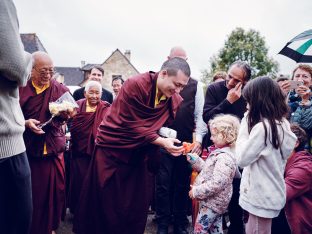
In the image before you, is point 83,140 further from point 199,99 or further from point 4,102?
point 4,102

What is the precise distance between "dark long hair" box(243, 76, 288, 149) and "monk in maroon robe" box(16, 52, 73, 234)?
1.94m

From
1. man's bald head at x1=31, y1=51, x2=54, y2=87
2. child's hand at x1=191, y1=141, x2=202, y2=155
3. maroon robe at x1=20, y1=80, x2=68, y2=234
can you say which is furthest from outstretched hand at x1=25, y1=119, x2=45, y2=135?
child's hand at x1=191, y1=141, x2=202, y2=155

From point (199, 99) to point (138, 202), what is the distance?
167cm

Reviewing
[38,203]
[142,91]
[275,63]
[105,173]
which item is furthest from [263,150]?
[275,63]

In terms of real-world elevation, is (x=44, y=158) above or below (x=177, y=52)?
below

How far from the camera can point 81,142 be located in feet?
14.5

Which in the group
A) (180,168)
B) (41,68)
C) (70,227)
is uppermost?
(41,68)

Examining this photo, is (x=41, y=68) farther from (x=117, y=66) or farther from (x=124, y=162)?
(x=117, y=66)

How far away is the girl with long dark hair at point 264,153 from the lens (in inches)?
103

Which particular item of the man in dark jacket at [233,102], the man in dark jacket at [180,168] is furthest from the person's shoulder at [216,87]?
the man in dark jacket at [180,168]

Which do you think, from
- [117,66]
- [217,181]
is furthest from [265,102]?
[117,66]

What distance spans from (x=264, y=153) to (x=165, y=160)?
1580 millimetres

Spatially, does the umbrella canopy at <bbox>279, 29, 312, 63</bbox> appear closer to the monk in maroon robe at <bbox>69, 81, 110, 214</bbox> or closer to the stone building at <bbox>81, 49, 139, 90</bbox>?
the monk in maroon robe at <bbox>69, 81, 110, 214</bbox>

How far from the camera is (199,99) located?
13.9 feet
